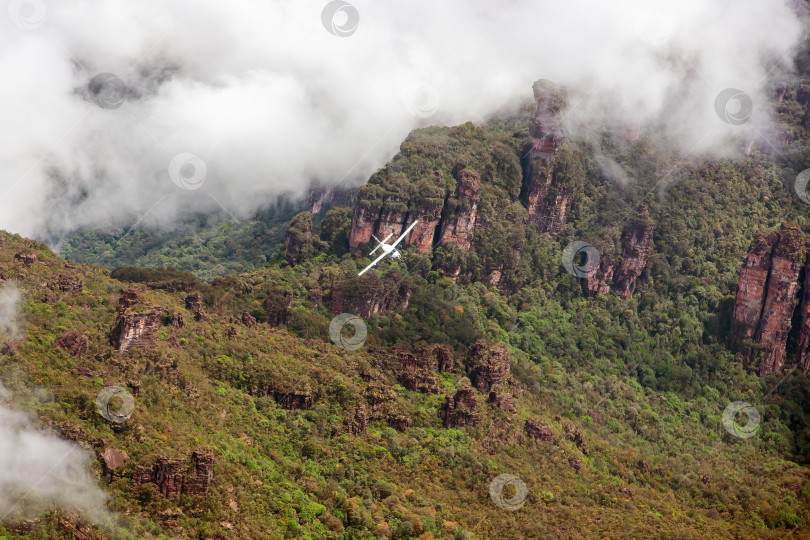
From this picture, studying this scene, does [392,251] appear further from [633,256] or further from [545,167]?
[633,256]

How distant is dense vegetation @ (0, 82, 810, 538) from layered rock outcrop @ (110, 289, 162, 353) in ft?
3.44

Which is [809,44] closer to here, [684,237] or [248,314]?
[684,237]

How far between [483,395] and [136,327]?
32.3m

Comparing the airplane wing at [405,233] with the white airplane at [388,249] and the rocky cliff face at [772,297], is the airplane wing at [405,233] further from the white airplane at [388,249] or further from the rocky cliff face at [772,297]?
the rocky cliff face at [772,297]

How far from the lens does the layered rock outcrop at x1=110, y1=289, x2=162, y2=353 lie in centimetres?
7338

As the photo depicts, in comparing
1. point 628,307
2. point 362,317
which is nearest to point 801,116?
point 628,307

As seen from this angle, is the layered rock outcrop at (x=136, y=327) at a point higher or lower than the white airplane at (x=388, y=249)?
lower

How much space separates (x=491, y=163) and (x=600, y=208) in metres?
17.3

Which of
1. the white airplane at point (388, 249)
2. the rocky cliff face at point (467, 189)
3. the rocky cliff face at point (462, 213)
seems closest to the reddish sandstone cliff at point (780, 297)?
the rocky cliff face at point (467, 189)

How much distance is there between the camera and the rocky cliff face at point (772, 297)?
113 m

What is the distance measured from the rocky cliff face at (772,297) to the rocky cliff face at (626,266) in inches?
494

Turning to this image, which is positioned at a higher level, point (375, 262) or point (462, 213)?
point (462, 213)

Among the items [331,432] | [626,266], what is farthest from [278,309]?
[626,266]

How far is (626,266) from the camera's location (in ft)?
409
